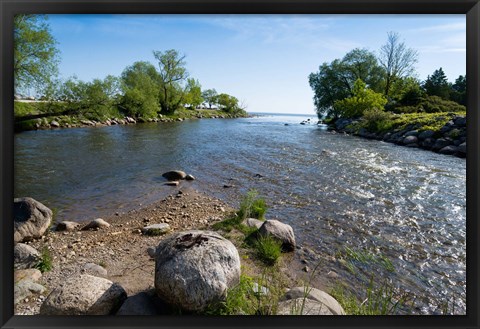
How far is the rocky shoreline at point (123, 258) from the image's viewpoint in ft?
10.1

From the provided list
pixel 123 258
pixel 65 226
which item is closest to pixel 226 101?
pixel 65 226

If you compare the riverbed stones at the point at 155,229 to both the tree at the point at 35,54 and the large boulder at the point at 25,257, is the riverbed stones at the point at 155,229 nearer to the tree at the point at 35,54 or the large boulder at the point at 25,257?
the large boulder at the point at 25,257

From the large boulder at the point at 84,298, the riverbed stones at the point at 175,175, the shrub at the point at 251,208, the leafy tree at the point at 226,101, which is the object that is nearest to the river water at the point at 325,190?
the riverbed stones at the point at 175,175

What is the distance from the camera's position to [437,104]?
2395cm

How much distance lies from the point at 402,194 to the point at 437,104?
66.4ft

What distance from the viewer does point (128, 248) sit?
5.23m

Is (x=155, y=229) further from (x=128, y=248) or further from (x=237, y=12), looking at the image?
(x=237, y=12)

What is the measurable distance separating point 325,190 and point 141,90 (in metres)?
25.4

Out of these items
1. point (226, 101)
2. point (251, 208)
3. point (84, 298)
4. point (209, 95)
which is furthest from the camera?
point (209, 95)

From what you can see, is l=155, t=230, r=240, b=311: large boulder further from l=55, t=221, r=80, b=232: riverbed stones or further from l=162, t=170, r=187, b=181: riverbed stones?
l=162, t=170, r=187, b=181: riverbed stones

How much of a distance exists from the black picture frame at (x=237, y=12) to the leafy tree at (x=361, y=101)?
29.8 meters

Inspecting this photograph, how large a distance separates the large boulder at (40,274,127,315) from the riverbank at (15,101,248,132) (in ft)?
6.11

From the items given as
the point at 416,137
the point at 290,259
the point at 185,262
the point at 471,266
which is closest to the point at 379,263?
the point at 290,259

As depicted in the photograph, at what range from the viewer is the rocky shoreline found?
308 centimetres
